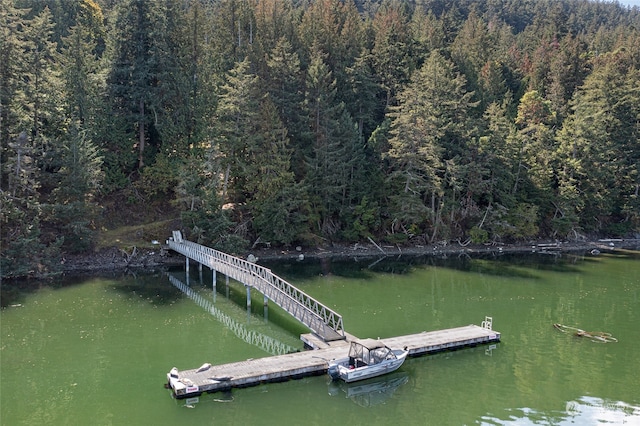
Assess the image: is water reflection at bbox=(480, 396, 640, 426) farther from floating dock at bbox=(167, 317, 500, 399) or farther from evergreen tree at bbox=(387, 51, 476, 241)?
evergreen tree at bbox=(387, 51, 476, 241)

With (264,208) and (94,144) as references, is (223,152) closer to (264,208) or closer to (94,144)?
(264,208)

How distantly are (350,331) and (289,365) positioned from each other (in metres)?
6.72

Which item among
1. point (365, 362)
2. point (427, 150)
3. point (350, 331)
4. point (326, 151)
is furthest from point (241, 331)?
point (427, 150)

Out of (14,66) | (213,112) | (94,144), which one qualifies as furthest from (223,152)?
(14,66)

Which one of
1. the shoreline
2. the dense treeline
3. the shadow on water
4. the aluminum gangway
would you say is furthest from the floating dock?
the dense treeline

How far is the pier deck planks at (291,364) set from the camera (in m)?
21.5

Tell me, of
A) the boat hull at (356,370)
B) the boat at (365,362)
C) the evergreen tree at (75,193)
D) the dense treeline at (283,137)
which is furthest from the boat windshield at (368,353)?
the evergreen tree at (75,193)

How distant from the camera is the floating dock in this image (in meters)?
21.3

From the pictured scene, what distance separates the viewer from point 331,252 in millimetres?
50281

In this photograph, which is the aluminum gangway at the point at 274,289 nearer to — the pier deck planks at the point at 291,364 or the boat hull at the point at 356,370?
the pier deck planks at the point at 291,364

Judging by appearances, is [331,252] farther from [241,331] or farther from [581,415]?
[581,415]

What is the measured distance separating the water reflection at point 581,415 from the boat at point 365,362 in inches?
188

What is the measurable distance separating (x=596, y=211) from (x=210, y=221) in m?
43.9

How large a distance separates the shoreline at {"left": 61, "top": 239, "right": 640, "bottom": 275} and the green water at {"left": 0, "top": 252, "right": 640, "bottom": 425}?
9.58 ft
